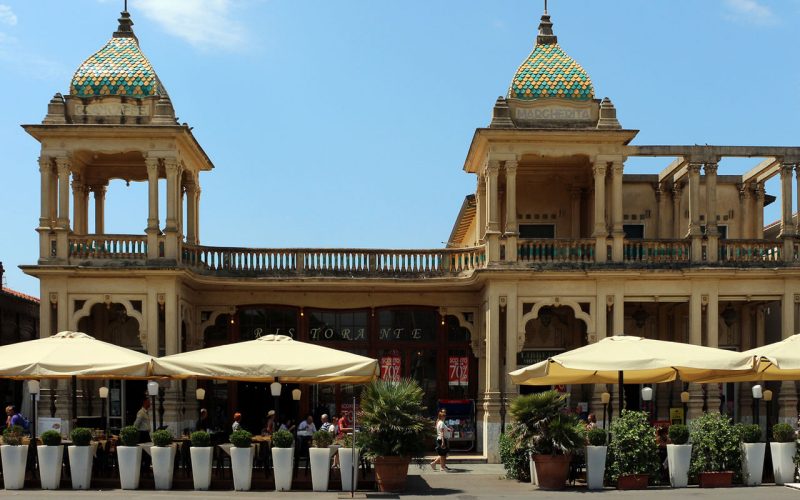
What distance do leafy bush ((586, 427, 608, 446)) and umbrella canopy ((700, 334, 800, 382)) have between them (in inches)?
132

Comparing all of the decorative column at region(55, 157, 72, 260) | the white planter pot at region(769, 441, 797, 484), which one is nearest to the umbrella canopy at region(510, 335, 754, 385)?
the white planter pot at region(769, 441, 797, 484)

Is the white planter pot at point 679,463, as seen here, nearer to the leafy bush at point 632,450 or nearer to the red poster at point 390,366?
the leafy bush at point 632,450

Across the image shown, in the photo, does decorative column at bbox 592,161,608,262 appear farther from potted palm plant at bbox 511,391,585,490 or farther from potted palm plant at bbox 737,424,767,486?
potted palm plant at bbox 737,424,767,486

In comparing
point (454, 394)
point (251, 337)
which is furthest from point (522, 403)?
point (251, 337)

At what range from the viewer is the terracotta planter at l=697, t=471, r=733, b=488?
73.2 ft

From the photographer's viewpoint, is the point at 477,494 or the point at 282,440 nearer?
the point at 477,494

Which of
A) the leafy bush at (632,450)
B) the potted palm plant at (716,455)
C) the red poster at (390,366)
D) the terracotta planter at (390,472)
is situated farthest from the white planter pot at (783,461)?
the red poster at (390,366)

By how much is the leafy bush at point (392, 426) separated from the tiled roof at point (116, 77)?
41.2 ft

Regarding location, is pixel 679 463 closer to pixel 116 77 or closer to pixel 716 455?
pixel 716 455

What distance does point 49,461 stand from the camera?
71.9 feet

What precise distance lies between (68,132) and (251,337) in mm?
7707

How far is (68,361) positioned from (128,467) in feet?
7.73

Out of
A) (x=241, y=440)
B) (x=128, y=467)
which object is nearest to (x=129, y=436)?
(x=128, y=467)

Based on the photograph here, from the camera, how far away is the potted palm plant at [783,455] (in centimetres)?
2270
